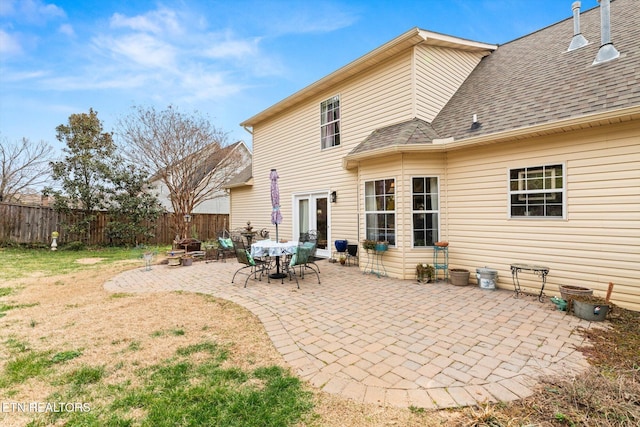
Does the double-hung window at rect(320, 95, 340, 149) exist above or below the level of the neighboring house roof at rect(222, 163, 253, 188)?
above

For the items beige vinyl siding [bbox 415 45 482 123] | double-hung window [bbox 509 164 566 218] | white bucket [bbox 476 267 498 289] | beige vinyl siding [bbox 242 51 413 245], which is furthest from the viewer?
beige vinyl siding [bbox 242 51 413 245]

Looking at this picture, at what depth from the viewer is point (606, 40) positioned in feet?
17.7

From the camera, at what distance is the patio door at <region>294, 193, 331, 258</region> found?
9.19 metres

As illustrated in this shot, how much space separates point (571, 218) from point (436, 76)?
4704 millimetres

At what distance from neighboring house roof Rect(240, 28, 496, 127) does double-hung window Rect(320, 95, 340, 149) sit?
50 cm

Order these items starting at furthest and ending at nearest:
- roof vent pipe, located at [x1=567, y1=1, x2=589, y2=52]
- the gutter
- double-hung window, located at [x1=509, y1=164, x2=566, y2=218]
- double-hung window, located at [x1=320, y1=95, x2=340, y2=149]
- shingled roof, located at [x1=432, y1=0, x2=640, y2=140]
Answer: double-hung window, located at [x1=320, y1=95, x2=340, y2=149]
roof vent pipe, located at [x1=567, y1=1, x2=589, y2=52]
double-hung window, located at [x1=509, y1=164, x2=566, y2=218]
shingled roof, located at [x1=432, y1=0, x2=640, y2=140]
the gutter

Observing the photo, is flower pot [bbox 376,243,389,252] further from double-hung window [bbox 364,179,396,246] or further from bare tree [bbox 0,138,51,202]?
bare tree [bbox 0,138,51,202]

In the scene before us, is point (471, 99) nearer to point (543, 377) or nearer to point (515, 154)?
point (515, 154)

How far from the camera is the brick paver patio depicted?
2.48m

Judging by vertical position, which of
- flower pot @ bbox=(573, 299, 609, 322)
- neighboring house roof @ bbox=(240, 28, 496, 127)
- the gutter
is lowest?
flower pot @ bbox=(573, 299, 609, 322)

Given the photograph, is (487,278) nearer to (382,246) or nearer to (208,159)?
(382,246)

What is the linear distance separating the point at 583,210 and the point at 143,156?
14.8m

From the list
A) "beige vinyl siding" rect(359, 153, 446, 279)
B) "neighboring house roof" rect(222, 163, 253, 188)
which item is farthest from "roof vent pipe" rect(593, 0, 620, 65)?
"neighboring house roof" rect(222, 163, 253, 188)

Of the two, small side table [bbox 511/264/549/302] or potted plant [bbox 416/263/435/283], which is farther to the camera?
potted plant [bbox 416/263/435/283]
